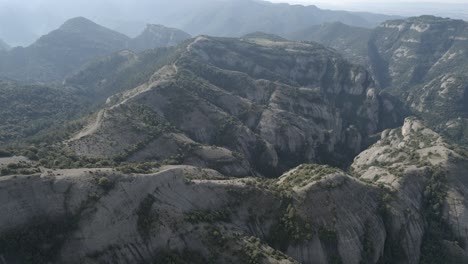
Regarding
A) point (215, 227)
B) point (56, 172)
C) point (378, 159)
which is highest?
point (56, 172)

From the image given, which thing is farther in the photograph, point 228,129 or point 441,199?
point 228,129

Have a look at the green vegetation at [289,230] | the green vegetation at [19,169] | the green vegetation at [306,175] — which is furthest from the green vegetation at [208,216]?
the green vegetation at [19,169]

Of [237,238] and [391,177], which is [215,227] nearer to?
[237,238]

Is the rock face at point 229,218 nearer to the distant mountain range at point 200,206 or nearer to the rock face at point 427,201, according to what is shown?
the distant mountain range at point 200,206

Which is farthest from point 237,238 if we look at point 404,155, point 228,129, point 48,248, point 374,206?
point 404,155

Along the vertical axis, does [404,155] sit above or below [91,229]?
below

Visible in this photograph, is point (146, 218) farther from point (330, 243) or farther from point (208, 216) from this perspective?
point (330, 243)

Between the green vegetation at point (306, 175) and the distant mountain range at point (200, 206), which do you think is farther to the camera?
the green vegetation at point (306, 175)

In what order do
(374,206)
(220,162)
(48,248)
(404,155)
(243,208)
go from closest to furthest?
(48,248) < (243,208) < (374,206) < (220,162) < (404,155)

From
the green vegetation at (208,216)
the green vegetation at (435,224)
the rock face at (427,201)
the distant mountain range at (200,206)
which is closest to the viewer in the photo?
the distant mountain range at (200,206)
